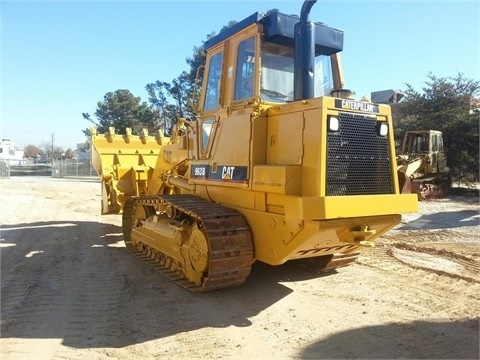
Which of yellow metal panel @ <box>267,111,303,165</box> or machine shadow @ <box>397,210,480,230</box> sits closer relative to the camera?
yellow metal panel @ <box>267,111,303,165</box>

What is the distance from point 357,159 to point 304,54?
4.29 ft

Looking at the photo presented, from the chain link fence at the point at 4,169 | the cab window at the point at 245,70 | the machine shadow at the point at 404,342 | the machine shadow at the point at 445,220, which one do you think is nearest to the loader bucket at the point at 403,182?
the machine shadow at the point at 445,220

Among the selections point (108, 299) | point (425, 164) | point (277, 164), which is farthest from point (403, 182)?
point (108, 299)

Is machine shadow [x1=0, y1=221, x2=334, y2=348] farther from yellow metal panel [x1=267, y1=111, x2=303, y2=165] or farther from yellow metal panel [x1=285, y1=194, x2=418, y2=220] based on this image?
yellow metal panel [x1=267, y1=111, x2=303, y2=165]

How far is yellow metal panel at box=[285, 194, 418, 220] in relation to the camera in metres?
3.91

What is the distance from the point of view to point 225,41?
5570mm

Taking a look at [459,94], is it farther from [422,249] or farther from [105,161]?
[105,161]

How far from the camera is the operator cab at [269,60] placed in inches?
190

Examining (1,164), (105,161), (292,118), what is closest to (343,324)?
(292,118)

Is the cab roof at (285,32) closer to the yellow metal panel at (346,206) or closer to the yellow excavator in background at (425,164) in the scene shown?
the yellow metal panel at (346,206)

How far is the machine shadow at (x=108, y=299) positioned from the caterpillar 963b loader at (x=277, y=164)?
1.15 ft

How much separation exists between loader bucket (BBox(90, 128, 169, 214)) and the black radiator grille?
4813 mm

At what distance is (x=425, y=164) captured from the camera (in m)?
19.8

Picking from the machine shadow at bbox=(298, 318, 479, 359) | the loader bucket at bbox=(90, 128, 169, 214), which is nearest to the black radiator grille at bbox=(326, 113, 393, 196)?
the machine shadow at bbox=(298, 318, 479, 359)
